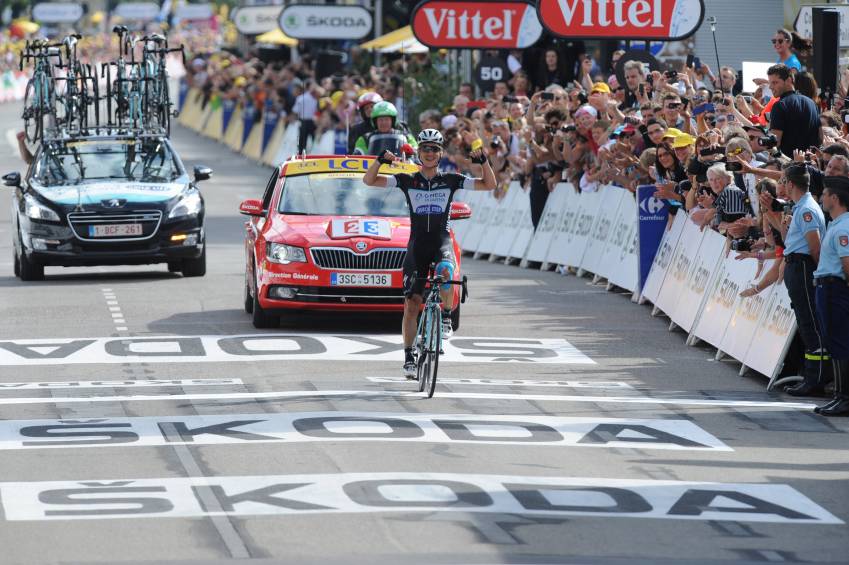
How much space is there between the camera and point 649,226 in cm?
2070

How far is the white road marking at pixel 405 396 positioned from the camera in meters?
14.3

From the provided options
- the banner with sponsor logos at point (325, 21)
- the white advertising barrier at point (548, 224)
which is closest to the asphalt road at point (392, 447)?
the white advertising barrier at point (548, 224)

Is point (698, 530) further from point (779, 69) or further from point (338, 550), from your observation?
point (779, 69)

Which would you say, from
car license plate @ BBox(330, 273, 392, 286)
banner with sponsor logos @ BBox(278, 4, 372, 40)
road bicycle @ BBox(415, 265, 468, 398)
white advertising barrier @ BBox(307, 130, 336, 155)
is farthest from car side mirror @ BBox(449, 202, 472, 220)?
banner with sponsor logos @ BBox(278, 4, 372, 40)

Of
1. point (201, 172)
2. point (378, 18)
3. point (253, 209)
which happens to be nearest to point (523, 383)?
point (253, 209)

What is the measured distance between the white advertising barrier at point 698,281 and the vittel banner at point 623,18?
8.25 metres

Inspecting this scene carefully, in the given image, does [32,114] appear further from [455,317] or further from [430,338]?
[430,338]

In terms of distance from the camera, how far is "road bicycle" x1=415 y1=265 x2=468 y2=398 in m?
14.3

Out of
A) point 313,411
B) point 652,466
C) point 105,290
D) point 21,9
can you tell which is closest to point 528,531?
point 652,466

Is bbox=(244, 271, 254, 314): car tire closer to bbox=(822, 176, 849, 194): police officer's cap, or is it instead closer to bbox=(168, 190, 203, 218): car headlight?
bbox=(168, 190, 203, 218): car headlight

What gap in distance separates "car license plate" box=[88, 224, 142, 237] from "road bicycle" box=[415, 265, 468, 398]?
28.5ft

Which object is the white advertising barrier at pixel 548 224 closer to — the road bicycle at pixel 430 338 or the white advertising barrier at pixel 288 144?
the road bicycle at pixel 430 338

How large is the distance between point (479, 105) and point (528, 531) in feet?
71.1

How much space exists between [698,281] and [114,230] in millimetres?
7649
